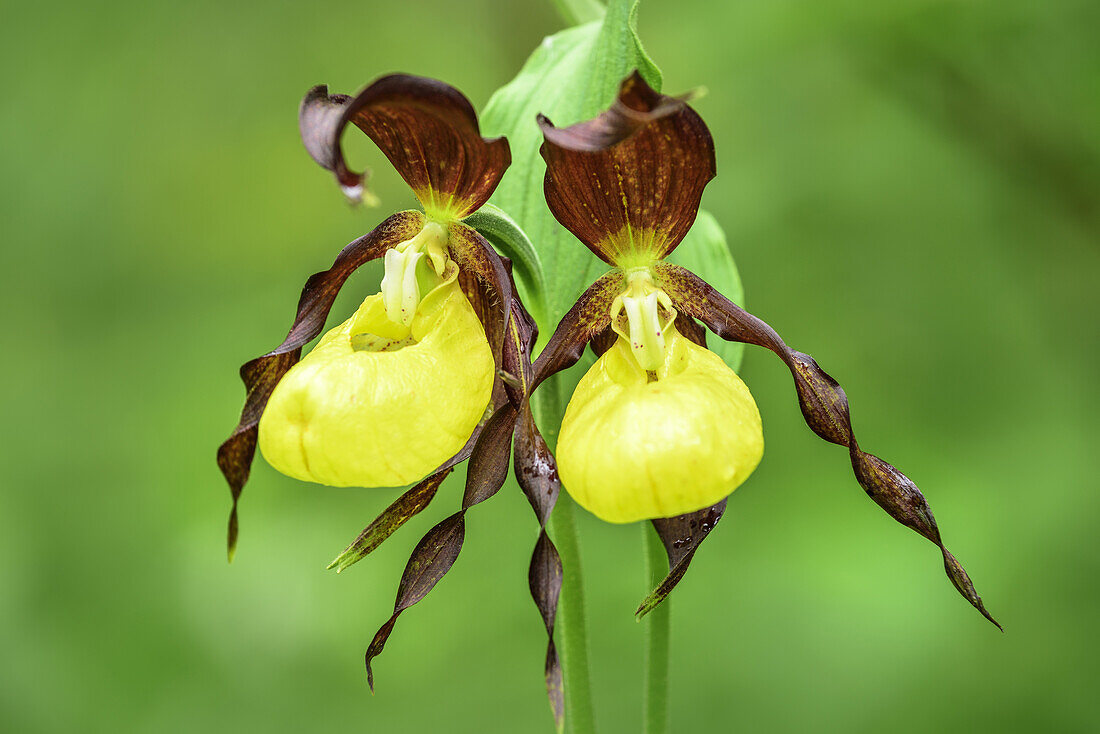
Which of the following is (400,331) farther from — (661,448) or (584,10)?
(584,10)

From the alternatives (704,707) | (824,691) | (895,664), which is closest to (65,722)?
(704,707)

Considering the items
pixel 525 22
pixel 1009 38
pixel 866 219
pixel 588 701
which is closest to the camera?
pixel 588 701

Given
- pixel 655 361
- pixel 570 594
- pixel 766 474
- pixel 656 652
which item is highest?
pixel 655 361

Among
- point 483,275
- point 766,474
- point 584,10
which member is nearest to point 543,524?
point 483,275

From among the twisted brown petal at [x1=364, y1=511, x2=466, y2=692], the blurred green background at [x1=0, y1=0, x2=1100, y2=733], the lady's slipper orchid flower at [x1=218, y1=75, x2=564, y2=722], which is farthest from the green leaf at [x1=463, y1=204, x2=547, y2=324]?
the blurred green background at [x1=0, y1=0, x2=1100, y2=733]

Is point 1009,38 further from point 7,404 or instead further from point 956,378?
point 7,404

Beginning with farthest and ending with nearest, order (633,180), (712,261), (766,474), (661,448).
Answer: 1. (766,474)
2. (712,261)
3. (633,180)
4. (661,448)
